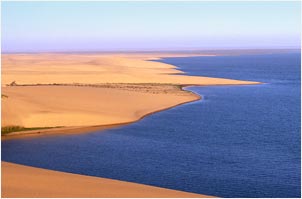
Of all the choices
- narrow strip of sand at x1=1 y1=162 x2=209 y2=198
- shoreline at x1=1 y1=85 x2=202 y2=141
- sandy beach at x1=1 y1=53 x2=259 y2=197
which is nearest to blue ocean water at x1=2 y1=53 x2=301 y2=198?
shoreline at x1=1 y1=85 x2=202 y2=141

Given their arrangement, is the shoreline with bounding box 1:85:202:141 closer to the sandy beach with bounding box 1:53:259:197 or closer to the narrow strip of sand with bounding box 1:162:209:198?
the sandy beach with bounding box 1:53:259:197

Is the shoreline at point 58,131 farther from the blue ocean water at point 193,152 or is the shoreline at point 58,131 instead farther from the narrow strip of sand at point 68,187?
the narrow strip of sand at point 68,187

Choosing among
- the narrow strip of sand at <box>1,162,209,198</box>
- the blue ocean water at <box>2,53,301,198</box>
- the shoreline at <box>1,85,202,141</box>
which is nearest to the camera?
the narrow strip of sand at <box>1,162,209,198</box>

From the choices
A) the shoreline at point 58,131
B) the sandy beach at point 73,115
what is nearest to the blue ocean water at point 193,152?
the shoreline at point 58,131

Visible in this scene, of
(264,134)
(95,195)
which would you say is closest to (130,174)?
(95,195)

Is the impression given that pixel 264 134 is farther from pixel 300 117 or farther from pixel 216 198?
pixel 216 198
